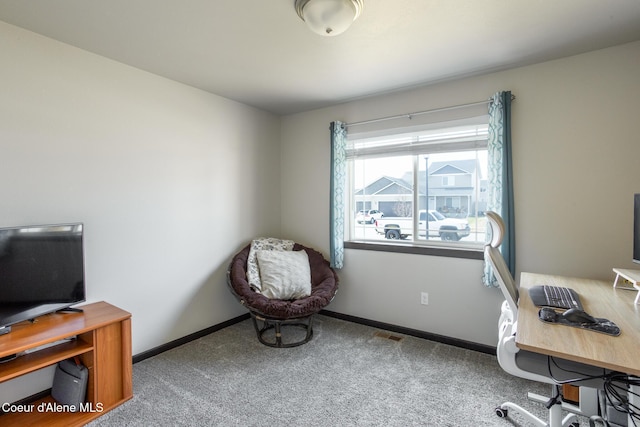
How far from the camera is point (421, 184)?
303 cm

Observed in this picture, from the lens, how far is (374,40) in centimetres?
202

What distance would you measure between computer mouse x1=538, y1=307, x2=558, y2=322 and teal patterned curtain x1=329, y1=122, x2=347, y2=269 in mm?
2077

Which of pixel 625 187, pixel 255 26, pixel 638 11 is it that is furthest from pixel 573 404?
pixel 255 26

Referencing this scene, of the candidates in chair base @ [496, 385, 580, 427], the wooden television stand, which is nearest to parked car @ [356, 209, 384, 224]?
chair base @ [496, 385, 580, 427]

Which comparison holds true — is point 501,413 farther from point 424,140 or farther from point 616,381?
point 424,140

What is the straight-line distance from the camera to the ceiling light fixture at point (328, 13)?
155 cm

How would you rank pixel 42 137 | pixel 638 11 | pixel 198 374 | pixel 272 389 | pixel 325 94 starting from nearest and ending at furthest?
1. pixel 638 11
2. pixel 42 137
3. pixel 272 389
4. pixel 198 374
5. pixel 325 94

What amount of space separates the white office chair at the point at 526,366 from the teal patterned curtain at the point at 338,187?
5.79ft

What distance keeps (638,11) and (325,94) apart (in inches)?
87.4

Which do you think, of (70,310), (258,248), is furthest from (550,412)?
(70,310)

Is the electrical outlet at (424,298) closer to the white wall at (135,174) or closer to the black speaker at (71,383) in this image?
the white wall at (135,174)

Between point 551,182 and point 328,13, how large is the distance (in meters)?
2.07

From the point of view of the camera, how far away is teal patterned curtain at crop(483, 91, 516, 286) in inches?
96.7

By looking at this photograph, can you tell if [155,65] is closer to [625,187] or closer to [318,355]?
[318,355]
